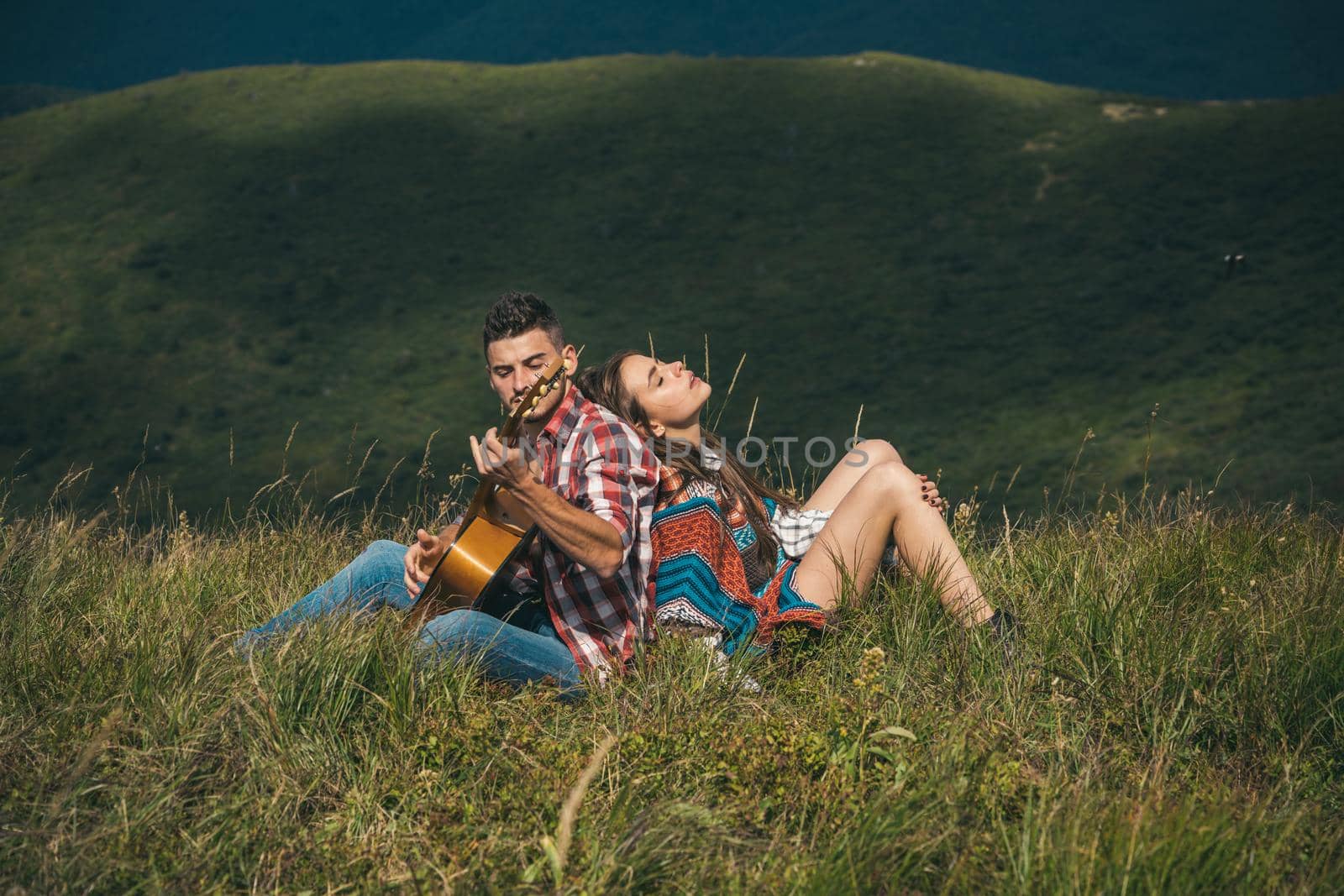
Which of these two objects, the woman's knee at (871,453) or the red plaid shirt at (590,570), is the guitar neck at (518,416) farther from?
the woman's knee at (871,453)

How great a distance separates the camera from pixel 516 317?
149 inches

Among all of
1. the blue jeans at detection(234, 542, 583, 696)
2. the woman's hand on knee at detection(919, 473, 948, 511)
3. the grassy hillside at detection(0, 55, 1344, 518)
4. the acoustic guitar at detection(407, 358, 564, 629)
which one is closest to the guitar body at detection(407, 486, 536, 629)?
the acoustic guitar at detection(407, 358, 564, 629)

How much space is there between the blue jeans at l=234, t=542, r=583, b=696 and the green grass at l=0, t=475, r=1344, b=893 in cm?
8

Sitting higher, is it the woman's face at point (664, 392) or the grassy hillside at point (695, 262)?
the woman's face at point (664, 392)

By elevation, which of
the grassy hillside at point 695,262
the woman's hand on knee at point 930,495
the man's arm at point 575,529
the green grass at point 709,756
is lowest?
the grassy hillside at point 695,262

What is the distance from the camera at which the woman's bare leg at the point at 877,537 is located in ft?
12.4

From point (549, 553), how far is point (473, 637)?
0.38m

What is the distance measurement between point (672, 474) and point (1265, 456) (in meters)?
28.5

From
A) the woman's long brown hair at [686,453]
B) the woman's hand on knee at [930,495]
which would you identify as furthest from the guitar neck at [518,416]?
the woman's hand on knee at [930,495]

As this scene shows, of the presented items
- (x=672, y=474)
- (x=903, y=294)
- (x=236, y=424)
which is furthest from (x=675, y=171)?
(x=672, y=474)

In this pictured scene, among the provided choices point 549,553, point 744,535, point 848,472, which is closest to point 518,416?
point 549,553

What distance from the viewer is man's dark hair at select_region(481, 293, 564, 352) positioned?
379 centimetres

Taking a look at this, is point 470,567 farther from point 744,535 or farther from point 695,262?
point 695,262

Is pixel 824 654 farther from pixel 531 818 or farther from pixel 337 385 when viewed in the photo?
pixel 337 385
